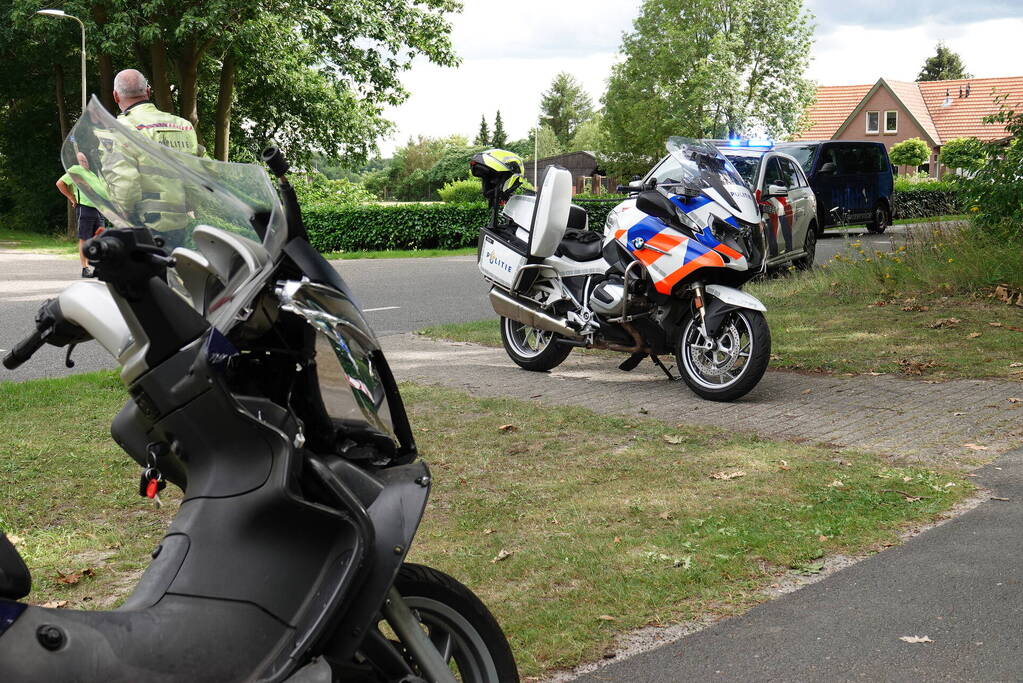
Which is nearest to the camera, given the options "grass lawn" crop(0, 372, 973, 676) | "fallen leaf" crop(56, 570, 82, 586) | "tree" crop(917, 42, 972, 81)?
"grass lawn" crop(0, 372, 973, 676)

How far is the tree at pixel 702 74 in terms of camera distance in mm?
61688

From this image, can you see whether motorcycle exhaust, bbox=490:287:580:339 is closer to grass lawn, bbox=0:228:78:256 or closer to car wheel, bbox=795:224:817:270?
car wheel, bbox=795:224:817:270

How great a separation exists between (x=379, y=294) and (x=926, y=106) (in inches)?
2770

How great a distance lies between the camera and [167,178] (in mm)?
2689

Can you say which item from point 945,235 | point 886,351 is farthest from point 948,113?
point 886,351

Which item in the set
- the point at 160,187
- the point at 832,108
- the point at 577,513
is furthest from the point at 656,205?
the point at 832,108

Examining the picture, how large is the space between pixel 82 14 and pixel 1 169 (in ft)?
57.3

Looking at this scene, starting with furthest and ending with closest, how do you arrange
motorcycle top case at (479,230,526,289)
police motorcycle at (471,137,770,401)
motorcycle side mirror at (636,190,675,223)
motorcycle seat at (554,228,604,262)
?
motorcycle top case at (479,230,526,289) < motorcycle seat at (554,228,604,262) < motorcycle side mirror at (636,190,675,223) < police motorcycle at (471,137,770,401)

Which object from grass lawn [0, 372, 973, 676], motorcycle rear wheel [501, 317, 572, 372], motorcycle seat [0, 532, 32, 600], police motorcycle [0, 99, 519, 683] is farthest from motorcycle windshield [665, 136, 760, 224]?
motorcycle seat [0, 532, 32, 600]

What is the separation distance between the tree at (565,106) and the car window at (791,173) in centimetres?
12077

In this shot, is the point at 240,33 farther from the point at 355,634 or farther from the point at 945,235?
the point at 355,634

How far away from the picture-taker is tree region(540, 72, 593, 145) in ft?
445

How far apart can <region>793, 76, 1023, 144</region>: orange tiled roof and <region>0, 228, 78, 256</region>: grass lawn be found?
1875 inches

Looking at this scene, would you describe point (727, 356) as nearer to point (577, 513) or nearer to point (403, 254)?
point (577, 513)
